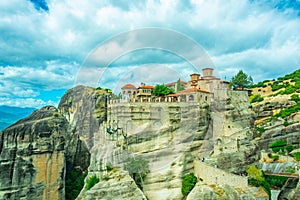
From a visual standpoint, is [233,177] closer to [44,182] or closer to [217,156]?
[217,156]

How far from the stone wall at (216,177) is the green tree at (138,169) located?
16.2 feet

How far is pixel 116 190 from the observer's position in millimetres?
22562

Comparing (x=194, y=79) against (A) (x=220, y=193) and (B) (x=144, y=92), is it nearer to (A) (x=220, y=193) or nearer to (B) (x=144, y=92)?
(B) (x=144, y=92)

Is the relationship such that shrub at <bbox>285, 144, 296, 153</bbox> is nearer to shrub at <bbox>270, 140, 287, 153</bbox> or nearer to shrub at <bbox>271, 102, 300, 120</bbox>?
A: shrub at <bbox>270, 140, 287, 153</bbox>

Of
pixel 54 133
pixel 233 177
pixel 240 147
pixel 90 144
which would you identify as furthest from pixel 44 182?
pixel 240 147

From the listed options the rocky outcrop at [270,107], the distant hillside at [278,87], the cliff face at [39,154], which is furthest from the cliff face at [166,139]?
the distant hillside at [278,87]

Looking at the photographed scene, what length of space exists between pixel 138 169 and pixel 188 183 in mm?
4850

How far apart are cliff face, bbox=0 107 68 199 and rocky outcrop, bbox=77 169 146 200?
15.1 ft

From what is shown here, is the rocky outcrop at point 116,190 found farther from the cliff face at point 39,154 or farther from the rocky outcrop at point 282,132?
the rocky outcrop at point 282,132

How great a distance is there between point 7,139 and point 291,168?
2746cm

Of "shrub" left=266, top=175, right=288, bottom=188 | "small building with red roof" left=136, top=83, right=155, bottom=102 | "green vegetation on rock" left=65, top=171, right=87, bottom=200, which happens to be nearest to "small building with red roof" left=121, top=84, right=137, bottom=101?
"small building with red roof" left=136, top=83, right=155, bottom=102

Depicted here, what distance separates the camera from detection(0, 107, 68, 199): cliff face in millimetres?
24859

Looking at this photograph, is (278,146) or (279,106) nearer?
(278,146)

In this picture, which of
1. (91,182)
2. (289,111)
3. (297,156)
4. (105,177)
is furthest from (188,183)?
(289,111)
